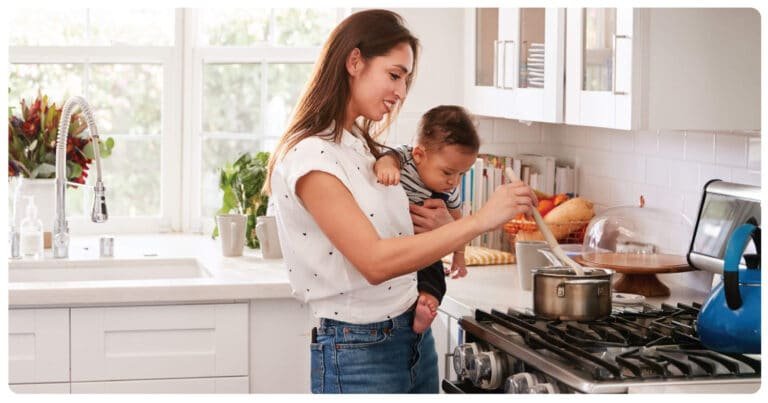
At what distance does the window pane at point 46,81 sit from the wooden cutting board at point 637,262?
6.97 feet

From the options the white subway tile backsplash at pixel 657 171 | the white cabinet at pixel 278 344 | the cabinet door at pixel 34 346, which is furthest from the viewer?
the white subway tile backsplash at pixel 657 171

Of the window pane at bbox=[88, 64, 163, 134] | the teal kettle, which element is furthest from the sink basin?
the teal kettle

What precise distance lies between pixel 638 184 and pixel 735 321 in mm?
1411

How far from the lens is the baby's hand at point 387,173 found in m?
2.31

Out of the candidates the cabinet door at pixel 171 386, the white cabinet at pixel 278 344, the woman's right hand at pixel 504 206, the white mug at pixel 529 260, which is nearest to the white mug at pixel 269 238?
the white cabinet at pixel 278 344

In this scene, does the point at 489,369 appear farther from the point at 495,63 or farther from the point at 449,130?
the point at 495,63

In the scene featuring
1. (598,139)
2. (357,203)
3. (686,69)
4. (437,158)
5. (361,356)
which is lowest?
(361,356)

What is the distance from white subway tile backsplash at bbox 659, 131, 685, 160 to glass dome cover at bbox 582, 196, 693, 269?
23cm

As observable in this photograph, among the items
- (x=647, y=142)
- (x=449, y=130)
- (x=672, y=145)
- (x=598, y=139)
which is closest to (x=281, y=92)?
(x=598, y=139)

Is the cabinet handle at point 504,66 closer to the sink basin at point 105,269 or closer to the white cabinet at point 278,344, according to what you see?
the white cabinet at point 278,344

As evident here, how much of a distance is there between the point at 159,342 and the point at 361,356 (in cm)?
115

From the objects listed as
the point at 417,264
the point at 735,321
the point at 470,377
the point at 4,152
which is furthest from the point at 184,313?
the point at 735,321

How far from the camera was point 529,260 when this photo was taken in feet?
10.7

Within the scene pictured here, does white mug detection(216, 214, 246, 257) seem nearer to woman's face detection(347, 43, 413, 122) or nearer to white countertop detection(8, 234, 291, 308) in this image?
white countertop detection(8, 234, 291, 308)
